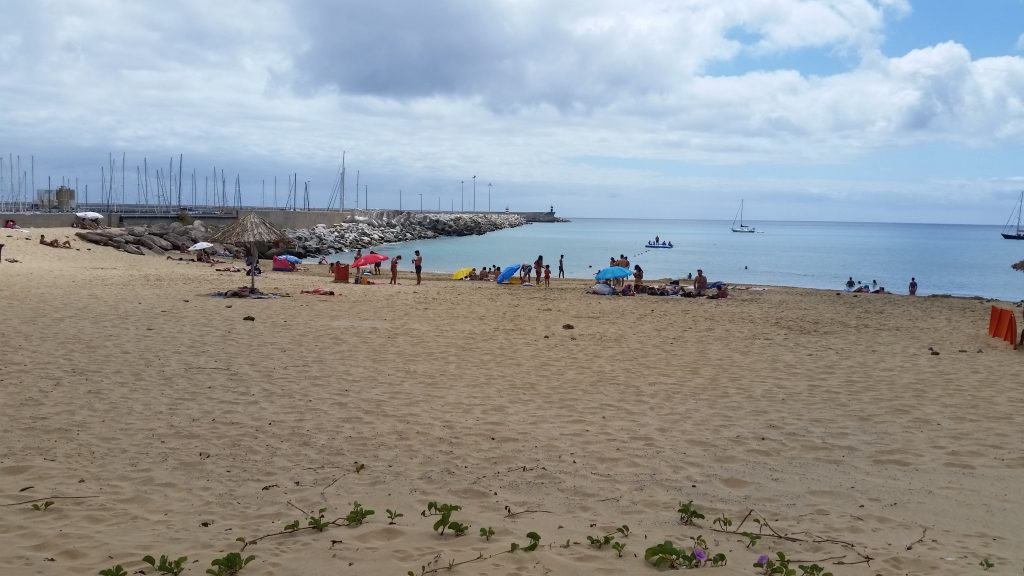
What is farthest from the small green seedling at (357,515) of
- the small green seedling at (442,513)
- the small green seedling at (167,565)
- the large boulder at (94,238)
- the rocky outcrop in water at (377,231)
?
the rocky outcrop in water at (377,231)

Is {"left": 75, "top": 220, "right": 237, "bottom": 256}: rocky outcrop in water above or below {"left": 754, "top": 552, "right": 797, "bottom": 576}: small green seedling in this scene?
above

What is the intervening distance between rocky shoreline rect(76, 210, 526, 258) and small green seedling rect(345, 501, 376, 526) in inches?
1037

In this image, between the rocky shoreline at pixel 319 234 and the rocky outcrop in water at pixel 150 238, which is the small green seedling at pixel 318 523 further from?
the rocky outcrop in water at pixel 150 238

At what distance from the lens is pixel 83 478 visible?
4.86 m

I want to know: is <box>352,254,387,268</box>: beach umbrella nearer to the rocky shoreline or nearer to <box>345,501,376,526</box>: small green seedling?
the rocky shoreline

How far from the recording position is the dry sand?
4.02 m

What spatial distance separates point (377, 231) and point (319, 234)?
16.2 m

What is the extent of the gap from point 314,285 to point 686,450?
18113mm

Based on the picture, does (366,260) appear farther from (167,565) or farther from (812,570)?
(812,570)

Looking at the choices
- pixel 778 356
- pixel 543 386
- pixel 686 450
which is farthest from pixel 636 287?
pixel 686 450

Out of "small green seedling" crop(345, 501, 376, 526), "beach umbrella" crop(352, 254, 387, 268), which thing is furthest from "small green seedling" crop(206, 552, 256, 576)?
"beach umbrella" crop(352, 254, 387, 268)

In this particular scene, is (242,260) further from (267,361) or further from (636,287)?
(267,361)

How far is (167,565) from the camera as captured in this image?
3.54 metres

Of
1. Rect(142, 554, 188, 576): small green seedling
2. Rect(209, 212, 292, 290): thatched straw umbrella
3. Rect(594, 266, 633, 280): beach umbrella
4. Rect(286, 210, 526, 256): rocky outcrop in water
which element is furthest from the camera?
Rect(286, 210, 526, 256): rocky outcrop in water
